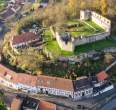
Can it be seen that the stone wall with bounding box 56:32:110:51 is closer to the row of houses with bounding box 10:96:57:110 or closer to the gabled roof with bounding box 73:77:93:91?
the gabled roof with bounding box 73:77:93:91

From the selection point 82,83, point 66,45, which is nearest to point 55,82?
point 82,83

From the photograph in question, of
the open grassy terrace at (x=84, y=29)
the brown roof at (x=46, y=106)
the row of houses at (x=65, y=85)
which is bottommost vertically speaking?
the brown roof at (x=46, y=106)

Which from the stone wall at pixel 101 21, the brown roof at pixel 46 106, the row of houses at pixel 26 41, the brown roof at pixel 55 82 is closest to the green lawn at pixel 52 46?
the row of houses at pixel 26 41

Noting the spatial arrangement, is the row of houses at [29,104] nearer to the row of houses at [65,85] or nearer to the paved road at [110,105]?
the row of houses at [65,85]

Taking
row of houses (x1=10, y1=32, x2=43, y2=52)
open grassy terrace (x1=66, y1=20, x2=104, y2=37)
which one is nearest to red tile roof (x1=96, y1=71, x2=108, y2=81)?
open grassy terrace (x1=66, y1=20, x2=104, y2=37)

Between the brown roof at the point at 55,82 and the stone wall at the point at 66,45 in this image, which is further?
the stone wall at the point at 66,45

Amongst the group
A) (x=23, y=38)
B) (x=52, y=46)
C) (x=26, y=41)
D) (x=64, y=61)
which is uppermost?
(x=23, y=38)

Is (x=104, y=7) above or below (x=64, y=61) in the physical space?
above

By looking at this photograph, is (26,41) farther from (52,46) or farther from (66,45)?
(66,45)
